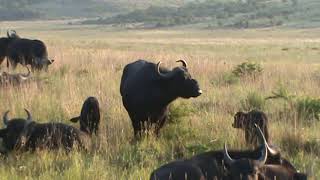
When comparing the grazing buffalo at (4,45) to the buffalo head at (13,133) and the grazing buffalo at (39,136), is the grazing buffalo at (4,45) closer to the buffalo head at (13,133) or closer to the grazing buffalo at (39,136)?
the grazing buffalo at (39,136)

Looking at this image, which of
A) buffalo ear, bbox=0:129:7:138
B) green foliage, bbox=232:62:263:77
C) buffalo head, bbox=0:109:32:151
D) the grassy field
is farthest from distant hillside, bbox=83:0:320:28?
buffalo ear, bbox=0:129:7:138

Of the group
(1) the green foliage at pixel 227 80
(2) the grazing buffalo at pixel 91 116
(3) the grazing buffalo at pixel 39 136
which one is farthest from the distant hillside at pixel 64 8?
(3) the grazing buffalo at pixel 39 136

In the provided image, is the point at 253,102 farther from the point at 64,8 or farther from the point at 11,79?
the point at 64,8

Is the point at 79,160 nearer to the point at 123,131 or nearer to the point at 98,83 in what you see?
the point at 123,131

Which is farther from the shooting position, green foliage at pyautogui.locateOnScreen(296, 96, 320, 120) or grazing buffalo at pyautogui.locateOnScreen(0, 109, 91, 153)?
green foliage at pyautogui.locateOnScreen(296, 96, 320, 120)

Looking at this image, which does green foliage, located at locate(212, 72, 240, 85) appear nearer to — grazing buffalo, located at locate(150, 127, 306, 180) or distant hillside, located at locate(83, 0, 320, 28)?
grazing buffalo, located at locate(150, 127, 306, 180)

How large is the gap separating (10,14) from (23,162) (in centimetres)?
16023

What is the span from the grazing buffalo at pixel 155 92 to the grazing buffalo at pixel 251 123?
1037 mm

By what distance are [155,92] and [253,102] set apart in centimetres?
294

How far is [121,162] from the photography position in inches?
372

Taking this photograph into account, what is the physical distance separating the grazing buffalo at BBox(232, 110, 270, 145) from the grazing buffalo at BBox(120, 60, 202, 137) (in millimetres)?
1037

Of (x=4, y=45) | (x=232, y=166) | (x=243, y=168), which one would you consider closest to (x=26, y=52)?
(x=4, y=45)

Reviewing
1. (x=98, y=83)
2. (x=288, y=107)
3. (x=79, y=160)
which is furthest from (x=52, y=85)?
(x=79, y=160)

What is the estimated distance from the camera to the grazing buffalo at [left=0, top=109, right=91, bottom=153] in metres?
9.96
